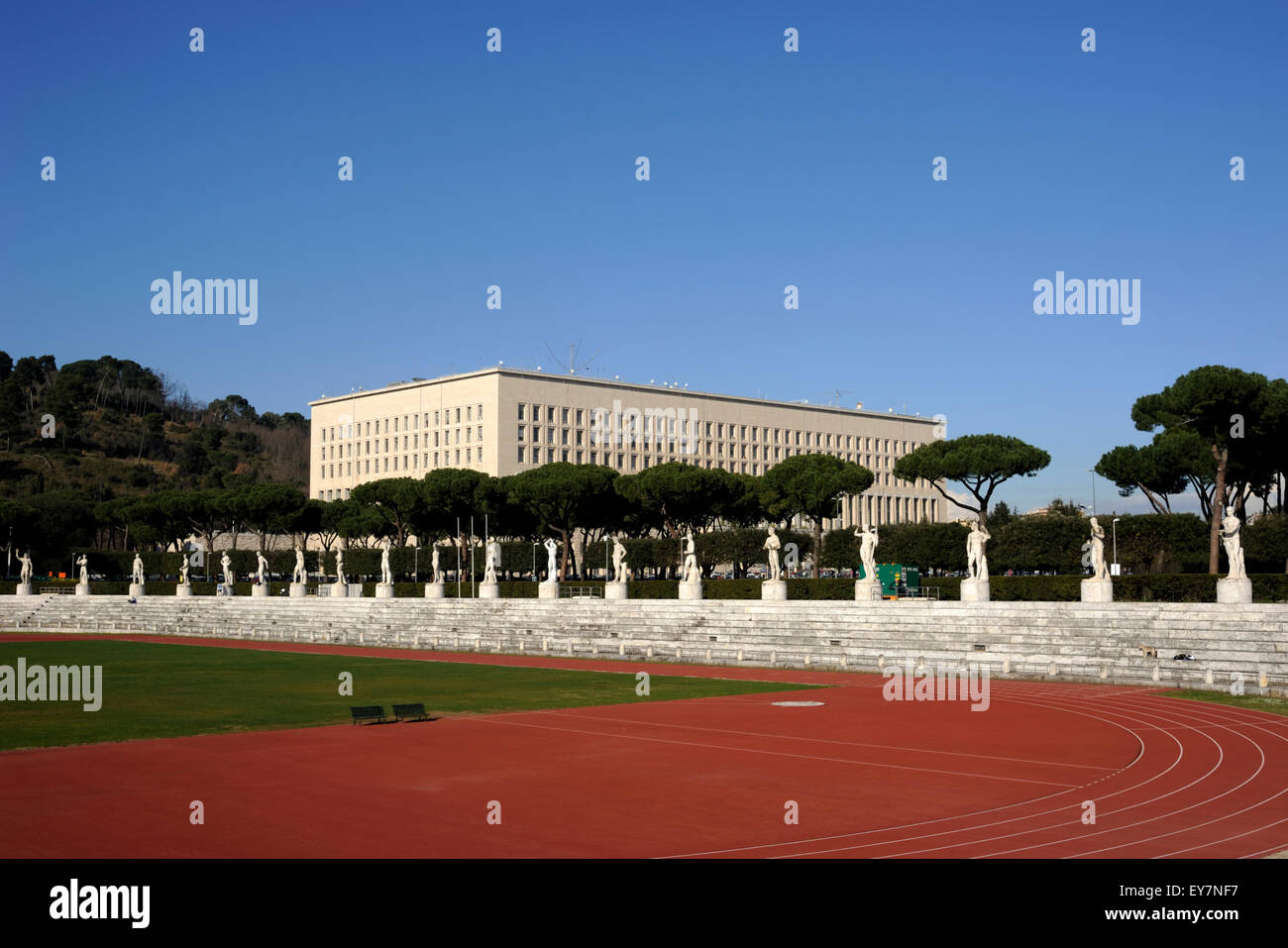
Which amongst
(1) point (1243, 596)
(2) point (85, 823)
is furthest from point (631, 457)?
(2) point (85, 823)

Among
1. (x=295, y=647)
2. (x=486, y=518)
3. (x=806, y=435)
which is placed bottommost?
(x=295, y=647)

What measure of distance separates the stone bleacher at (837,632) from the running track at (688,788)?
581cm

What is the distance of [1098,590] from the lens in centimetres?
3684

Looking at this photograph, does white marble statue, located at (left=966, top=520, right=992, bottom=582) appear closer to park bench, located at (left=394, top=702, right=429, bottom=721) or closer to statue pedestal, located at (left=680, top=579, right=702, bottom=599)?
statue pedestal, located at (left=680, top=579, right=702, bottom=599)

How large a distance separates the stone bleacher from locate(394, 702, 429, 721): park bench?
1596 cm

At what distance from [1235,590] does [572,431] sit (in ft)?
335

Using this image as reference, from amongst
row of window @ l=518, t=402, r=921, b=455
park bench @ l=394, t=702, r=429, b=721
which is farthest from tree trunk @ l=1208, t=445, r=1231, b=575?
row of window @ l=518, t=402, r=921, b=455

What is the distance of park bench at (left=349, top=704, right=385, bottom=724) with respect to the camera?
2269 centimetres

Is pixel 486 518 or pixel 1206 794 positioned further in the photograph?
pixel 486 518

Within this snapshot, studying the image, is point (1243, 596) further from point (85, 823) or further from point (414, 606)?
point (414, 606)

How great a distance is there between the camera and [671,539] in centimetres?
9344

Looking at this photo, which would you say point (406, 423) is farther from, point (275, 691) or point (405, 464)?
point (275, 691)
